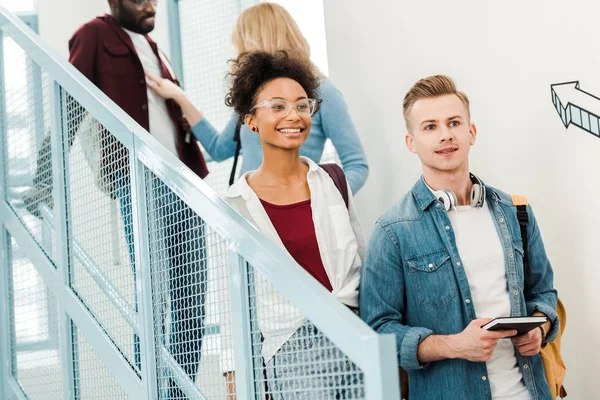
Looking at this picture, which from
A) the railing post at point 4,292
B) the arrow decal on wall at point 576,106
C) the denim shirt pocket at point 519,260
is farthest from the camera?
the arrow decal on wall at point 576,106

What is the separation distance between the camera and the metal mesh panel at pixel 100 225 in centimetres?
262

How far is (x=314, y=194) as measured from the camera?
2725 mm

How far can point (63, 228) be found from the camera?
287 cm

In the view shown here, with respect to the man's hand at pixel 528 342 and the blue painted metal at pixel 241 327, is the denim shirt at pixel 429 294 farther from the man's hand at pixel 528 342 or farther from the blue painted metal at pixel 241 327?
the blue painted metal at pixel 241 327

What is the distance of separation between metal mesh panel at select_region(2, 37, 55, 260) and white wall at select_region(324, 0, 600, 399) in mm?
1787

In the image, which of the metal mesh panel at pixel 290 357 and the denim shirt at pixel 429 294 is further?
the denim shirt at pixel 429 294

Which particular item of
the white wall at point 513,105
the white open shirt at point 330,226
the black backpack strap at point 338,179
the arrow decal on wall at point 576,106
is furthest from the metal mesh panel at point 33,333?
the arrow decal on wall at point 576,106

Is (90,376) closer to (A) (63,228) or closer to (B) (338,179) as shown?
(A) (63,228)

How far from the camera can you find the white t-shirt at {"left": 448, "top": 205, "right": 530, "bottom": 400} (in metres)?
2.61

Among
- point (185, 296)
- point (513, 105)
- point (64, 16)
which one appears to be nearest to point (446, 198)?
point (185, 296)

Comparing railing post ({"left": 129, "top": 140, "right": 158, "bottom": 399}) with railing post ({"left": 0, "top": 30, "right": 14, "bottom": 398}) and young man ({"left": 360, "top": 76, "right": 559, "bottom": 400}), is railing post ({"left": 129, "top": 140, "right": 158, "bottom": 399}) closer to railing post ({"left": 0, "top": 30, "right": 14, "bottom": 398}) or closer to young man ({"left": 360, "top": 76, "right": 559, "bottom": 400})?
young man ({"left": 360, "top": 76, "right": 559, "bottom": 400})

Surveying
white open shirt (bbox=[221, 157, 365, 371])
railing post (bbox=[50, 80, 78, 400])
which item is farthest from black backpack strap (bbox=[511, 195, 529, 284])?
railing post (bbox=[50, 80, 78, 400])

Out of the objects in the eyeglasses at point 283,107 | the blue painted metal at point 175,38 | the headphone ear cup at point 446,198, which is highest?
the blue painted metal at point 175,38

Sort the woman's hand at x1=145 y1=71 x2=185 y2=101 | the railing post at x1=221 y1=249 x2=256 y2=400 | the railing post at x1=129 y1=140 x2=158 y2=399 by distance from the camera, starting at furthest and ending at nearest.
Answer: the woman's hand at x1=145 y1=71 x2=185 y2=101 → the railing post at x1=129 y1=140 x2=158 y2=399 → the railing post at x1=221 y1=249 x2=256 y2=400
